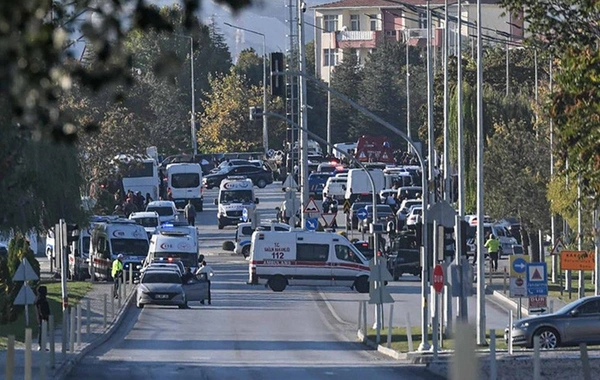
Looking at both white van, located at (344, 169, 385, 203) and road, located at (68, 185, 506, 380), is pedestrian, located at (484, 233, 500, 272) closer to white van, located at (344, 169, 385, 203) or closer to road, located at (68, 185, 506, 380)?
road, located at (68, 185, 506, 380)

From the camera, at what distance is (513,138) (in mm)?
56625

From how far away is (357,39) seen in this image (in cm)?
14888

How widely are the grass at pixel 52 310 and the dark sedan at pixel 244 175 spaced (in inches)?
1756

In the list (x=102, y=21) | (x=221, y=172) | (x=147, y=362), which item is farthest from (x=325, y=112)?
(x=102, y=21)

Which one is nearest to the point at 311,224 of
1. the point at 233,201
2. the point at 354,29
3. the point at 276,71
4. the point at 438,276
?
the point at 233,201

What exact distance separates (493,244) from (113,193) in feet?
98.6

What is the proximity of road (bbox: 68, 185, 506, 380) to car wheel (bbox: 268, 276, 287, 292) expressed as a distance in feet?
0.90

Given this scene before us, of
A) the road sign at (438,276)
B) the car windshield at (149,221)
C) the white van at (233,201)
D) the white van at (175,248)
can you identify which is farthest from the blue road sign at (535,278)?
the white van at (233,201)

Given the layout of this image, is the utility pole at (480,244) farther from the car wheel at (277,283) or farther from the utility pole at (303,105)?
the utility pole at (303,105)

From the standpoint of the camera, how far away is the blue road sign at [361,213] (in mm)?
69675

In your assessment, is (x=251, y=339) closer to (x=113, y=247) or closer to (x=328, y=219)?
(x=113, y=247)

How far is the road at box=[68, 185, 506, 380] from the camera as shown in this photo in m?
27.7

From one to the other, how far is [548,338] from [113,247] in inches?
1053

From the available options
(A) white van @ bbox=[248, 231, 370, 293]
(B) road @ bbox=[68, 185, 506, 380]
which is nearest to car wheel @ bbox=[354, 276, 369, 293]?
(A) white van @ bbox=[248, 231, 370, 293]
